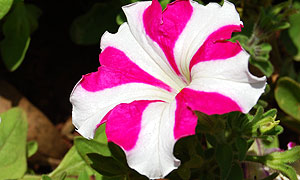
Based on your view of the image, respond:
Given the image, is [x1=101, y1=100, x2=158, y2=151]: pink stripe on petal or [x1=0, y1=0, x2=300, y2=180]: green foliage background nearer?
[x1=101, y1=100, x2=158, y2=151]: pink stripe on petal

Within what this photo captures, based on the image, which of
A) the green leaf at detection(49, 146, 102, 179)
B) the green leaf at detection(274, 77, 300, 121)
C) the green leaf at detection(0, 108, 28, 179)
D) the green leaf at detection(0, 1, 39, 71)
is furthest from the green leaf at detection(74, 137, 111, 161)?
the green leaf at detection(274, 77, 300, 121)

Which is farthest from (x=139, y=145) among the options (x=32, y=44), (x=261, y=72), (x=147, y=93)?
(x=32, y=44)

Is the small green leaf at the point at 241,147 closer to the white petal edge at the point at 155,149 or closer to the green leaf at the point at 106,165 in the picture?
the white petal edge at the point at 155,149

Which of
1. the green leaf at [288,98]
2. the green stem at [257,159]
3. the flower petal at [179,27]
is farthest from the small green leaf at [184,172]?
the green leaf at [288,98]

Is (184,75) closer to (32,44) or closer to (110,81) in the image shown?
(110,81)

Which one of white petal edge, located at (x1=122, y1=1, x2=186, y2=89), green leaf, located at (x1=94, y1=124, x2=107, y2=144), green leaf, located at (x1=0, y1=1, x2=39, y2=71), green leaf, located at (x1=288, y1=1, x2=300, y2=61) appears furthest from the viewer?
green leaf, located at (x1=288, y1=1, x2=300, y2=61)

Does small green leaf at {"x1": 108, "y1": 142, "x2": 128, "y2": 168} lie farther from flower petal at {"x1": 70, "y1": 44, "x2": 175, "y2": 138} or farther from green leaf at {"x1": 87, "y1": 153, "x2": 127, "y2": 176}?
flower petal at {"x1": 70, "y1": 44, "x2": 175, "y2": 138}
